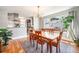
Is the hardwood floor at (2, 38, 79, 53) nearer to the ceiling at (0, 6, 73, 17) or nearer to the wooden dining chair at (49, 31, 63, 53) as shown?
the wooden dining chair at (49, 31, 63, 53)

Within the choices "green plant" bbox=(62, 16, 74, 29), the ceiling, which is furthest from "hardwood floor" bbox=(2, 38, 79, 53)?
the ceiling

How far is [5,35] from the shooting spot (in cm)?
287

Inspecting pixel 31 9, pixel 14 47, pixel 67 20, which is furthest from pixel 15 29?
pixel 67 20

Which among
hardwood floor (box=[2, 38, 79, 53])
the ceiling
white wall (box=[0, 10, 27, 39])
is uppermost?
the ceiling

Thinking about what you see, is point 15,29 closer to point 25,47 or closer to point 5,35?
point 5,35

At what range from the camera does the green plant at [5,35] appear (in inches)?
112

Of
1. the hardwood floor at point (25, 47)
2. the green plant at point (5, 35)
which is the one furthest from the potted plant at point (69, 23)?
the green plant at point (5, 35)

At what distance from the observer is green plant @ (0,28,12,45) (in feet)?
9.34

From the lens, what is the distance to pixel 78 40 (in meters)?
2.84

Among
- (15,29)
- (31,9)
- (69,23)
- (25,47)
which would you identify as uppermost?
(31,9)

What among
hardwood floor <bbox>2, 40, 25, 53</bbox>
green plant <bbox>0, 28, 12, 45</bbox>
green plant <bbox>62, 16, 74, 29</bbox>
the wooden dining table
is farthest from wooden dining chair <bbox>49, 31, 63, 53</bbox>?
green plant <bbox>0, 28, 12, 45</bbox>

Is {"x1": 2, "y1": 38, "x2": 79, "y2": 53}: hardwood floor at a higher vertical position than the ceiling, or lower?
lower
